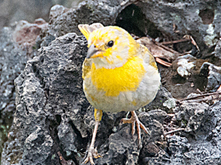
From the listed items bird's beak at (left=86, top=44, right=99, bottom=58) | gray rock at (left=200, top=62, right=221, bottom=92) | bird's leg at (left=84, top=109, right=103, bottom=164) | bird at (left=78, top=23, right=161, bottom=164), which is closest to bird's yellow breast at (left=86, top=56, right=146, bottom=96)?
bird at (left=78, top=23, right=161, bottom=164)

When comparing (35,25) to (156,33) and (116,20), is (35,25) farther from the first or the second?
(156,33)

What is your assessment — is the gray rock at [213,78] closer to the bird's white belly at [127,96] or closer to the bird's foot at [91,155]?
the bird's white belly at [127,96]

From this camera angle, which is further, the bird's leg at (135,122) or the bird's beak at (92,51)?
the bird's leg at (135,122)

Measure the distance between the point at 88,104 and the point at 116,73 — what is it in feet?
3.53

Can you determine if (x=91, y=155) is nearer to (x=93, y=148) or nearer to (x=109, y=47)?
(x=93, y=148)

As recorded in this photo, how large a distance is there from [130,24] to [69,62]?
178 cm

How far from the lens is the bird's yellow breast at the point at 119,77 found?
269cm

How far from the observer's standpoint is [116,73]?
2680mm

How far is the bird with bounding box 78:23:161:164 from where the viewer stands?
2.59m

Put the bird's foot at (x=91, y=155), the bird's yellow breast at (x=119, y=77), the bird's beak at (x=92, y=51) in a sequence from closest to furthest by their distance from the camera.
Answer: the bird's beak at (x=92, y=51) < the bird's yellow breast at (x=119, y=77) < the bird's foot at (x=91, y=155)

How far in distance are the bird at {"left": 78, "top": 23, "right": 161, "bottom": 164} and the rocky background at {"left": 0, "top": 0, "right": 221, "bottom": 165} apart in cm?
39

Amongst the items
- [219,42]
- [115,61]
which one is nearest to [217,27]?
[219,42]

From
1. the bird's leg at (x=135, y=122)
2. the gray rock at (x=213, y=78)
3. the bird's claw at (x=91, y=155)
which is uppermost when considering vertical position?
the bird's leg at (x=135, y=122)

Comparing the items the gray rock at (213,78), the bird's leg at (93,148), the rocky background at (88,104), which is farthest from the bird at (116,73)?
the gray rock at (213,78)
